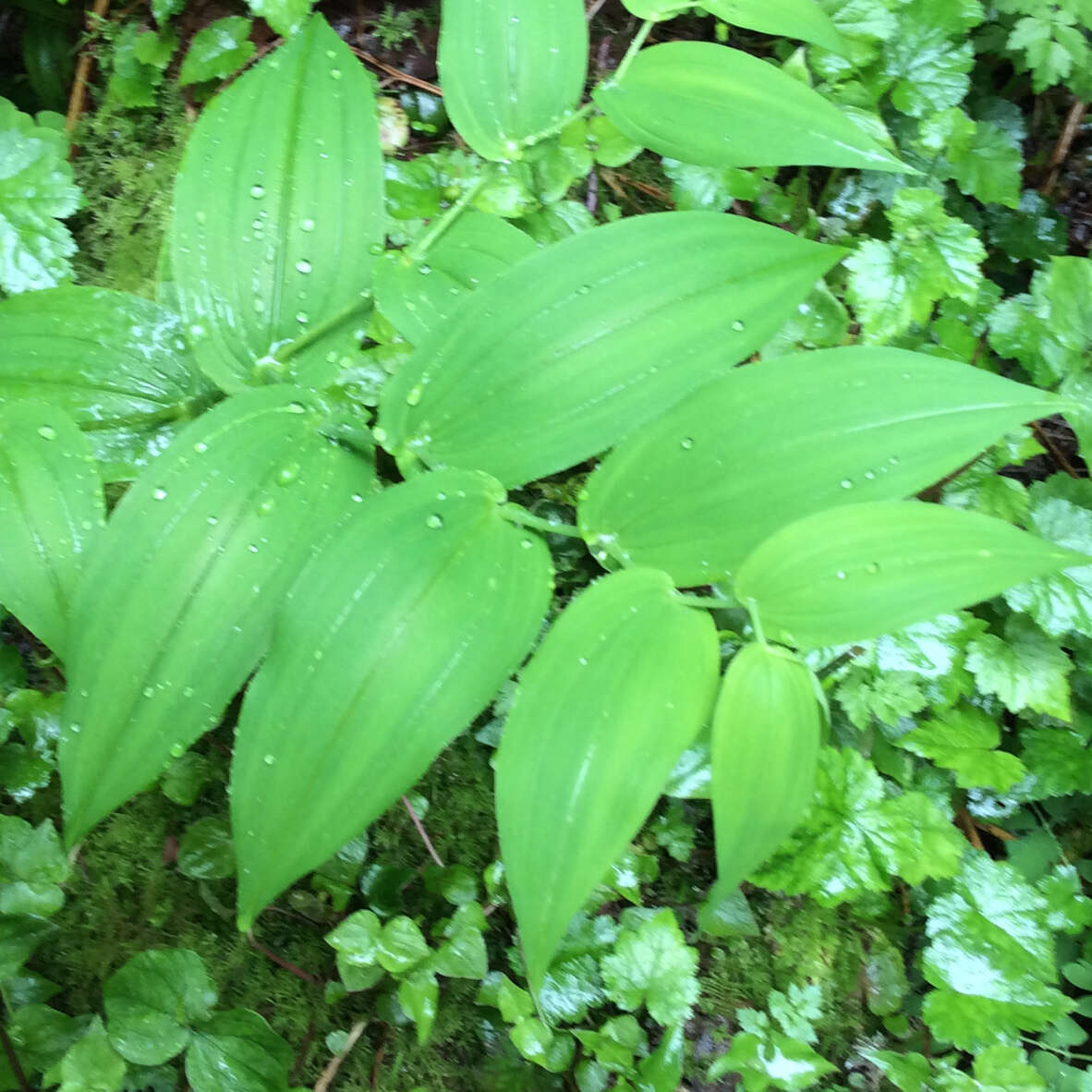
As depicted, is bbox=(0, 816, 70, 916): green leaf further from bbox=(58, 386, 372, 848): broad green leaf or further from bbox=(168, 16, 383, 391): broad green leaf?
bbox=(168, 16, 383, 391): broad green leaf

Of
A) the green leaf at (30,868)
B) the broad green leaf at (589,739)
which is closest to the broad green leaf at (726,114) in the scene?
the broad green leaf at (589,739)

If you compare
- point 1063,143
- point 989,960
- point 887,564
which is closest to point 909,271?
point 1063,143

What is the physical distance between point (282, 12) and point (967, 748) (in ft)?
4.94

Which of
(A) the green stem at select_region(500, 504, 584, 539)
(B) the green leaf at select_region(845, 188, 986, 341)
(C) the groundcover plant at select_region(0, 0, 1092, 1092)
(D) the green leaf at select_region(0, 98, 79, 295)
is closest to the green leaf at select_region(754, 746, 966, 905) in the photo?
(C) the groundcover plant at select_region(0, 0, 1092, 1092)

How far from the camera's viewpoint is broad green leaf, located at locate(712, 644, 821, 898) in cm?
60

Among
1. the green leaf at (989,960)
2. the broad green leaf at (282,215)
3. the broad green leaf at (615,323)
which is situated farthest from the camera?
the green leaf at (989,960)

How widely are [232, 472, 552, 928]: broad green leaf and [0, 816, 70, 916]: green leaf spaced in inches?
18.3

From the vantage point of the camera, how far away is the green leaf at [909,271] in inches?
43.4

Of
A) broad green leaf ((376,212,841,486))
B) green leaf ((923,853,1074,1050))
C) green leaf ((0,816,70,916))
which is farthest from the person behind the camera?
green leaf ((923,853,1074,1050))

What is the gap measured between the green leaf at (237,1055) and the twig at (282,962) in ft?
0.24

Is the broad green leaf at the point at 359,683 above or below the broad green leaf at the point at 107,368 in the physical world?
below

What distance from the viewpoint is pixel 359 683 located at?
608mm

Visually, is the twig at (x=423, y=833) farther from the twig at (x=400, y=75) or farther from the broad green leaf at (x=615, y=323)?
the twig at (x=400, y=75)

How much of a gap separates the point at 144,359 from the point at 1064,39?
145 cm
